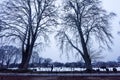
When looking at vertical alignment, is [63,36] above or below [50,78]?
above

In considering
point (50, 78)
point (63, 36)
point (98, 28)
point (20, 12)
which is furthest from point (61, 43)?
point (50, 78)

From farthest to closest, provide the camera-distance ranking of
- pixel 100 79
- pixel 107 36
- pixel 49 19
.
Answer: pixel 49 19 → pixel 107 36 → pixel 100 79

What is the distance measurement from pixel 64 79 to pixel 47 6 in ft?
48.4

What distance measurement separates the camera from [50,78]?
44.9ft

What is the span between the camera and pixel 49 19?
2538 cm

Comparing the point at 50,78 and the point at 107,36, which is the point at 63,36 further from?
the point at 50,78

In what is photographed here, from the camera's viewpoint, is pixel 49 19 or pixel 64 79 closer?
pixel 64 79

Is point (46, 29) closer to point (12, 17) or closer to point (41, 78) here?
point (12, 17)

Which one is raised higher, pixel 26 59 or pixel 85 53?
pixel 85 53

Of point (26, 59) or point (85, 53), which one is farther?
point (85, 53)

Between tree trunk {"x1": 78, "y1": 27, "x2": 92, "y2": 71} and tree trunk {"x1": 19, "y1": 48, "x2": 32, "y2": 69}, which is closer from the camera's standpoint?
tree trunk {"x1": 19, "y1": 48, "x2": 32, "y2": 69}

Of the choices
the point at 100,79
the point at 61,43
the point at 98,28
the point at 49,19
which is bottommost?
the point at 100,79

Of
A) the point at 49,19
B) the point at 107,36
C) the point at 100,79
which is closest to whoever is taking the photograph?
the point at 100,79

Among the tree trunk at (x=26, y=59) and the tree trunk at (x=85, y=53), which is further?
the tree trunk at (x=85, y=53)
